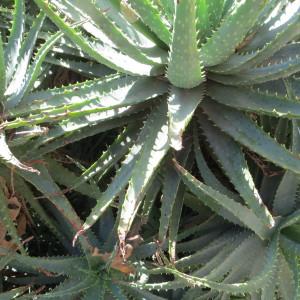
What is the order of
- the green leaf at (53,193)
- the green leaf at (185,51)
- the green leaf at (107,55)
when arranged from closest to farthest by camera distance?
the green leaf at (185,51) → the green leaf at (107,55) → the green leaf at (53,193)

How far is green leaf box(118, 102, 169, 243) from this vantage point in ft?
4.03

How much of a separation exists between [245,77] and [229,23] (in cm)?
15

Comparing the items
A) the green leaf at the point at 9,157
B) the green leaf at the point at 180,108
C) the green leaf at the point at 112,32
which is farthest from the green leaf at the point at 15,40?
the green leaf at the point at 180,108

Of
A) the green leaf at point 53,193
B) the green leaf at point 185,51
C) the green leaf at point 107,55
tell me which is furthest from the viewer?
the green leaf at point 53,193

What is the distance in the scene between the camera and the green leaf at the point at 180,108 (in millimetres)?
1213

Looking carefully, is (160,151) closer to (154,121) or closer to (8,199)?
(154,121)

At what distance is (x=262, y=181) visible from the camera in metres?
1.51

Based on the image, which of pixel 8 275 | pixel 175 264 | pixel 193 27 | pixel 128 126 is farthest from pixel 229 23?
pixel 8 275

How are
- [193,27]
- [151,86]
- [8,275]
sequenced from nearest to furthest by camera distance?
1. [193,27]
2. [151,86]
3. [8,275]

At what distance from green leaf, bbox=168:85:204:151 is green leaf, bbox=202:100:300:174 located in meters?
0.07

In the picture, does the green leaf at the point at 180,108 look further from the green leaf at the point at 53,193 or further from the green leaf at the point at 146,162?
the green leaf at the point at 53,193

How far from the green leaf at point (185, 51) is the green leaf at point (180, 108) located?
20mm

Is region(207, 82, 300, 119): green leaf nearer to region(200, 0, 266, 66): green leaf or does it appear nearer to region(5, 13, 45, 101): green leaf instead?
region(200, 0, 266, 66): green leaf

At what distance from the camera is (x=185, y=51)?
124 centimetres
